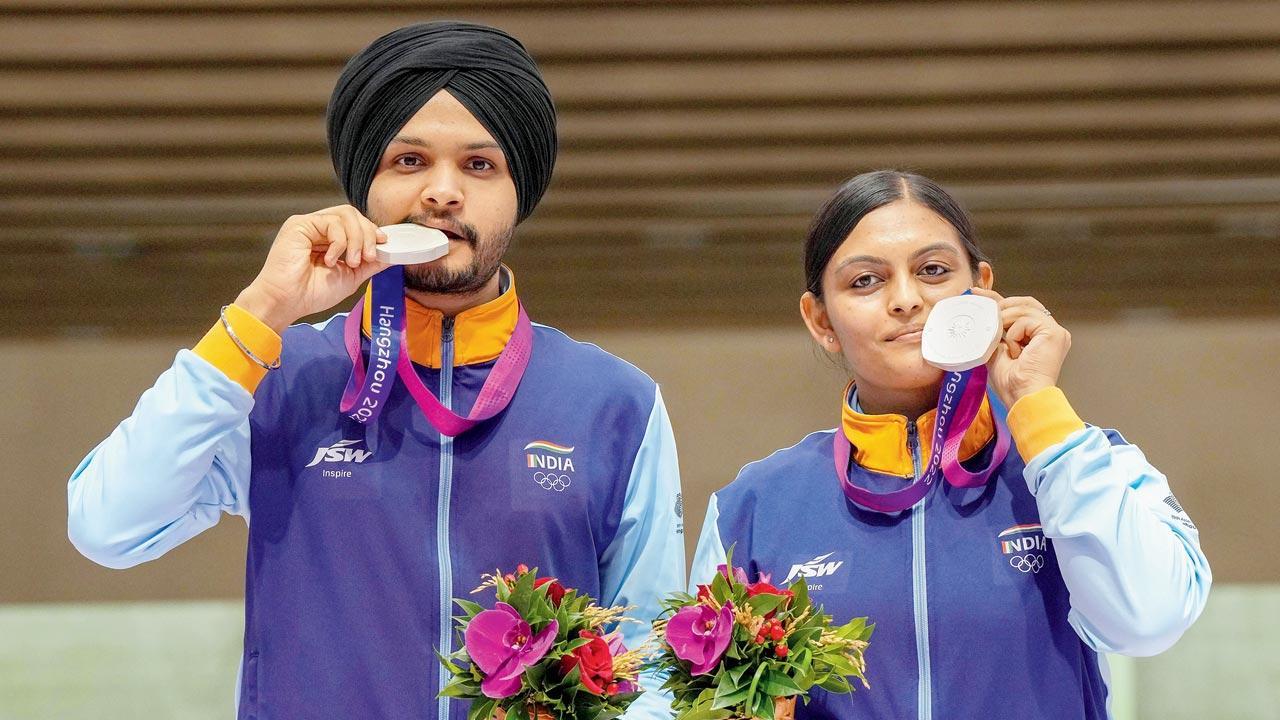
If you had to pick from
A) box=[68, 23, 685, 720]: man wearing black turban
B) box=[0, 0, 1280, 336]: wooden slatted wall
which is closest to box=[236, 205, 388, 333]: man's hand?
box=[68, 23, 685, 720]: man wearing black turban

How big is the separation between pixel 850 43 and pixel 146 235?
332 centimetres

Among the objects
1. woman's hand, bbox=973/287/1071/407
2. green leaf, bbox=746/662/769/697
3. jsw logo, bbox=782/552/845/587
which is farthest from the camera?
jsw logo, bbox=782/552/845/587

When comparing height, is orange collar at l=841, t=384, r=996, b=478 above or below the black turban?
below

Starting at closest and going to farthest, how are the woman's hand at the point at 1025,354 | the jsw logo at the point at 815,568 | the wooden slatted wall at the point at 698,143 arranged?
the woman's hand at the point at 1025,354 < the jsw logo at the point at 815,568 < the wooden slatted wall at the point at 698,143

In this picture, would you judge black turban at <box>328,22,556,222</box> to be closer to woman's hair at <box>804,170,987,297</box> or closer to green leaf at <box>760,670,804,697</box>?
woman's hair at <box>804,170,987,297</box>

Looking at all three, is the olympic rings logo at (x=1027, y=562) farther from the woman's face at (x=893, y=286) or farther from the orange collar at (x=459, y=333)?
the orange collar at (x=459, y=333)

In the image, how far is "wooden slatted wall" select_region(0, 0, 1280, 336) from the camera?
17.9ft

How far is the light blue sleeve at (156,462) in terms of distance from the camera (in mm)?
1787

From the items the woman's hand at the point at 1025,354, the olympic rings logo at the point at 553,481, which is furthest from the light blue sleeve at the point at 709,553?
the woman's hand at the point at 1025,354

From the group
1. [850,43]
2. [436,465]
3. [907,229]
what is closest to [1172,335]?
[850,43]

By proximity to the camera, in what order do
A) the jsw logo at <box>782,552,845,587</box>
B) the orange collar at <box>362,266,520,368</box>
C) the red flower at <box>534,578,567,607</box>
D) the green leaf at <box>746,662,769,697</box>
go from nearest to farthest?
the green leaf at <box>746,662,769,697</box> → the red flower at <box>534,578,567,607</box> → the jsw logo at <box>782,552,845,587</box> → the orange collar at <box>362,266,520,368</box>

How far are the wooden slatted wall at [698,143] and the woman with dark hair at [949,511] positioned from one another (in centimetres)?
354

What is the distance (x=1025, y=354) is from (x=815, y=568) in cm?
43

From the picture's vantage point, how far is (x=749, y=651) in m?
1.64
